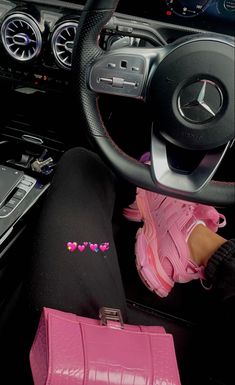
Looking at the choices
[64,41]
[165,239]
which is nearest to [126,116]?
[64,41]

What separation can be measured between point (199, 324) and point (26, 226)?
→ 47 centimetres

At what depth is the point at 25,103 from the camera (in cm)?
121

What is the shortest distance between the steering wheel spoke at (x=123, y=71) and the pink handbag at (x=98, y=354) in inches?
14.3

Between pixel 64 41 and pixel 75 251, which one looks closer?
pixel 75 251

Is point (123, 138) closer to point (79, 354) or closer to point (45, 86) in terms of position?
point (45, 86)

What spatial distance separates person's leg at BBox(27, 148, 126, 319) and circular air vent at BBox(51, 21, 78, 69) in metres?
0.29

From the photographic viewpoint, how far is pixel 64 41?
104cm

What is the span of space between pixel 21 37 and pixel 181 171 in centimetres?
61

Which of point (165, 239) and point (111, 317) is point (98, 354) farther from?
point (165, 239)

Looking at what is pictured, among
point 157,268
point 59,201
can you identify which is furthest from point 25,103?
point 157,268

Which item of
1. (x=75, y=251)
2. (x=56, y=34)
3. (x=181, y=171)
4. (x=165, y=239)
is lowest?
(x=165, y=239)

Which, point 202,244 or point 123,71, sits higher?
point 123,71

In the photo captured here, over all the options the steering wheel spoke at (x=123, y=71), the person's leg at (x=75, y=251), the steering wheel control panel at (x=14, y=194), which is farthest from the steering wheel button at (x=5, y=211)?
the steering wheel spoke at (x=123, y=71)

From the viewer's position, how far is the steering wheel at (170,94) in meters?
0.64
